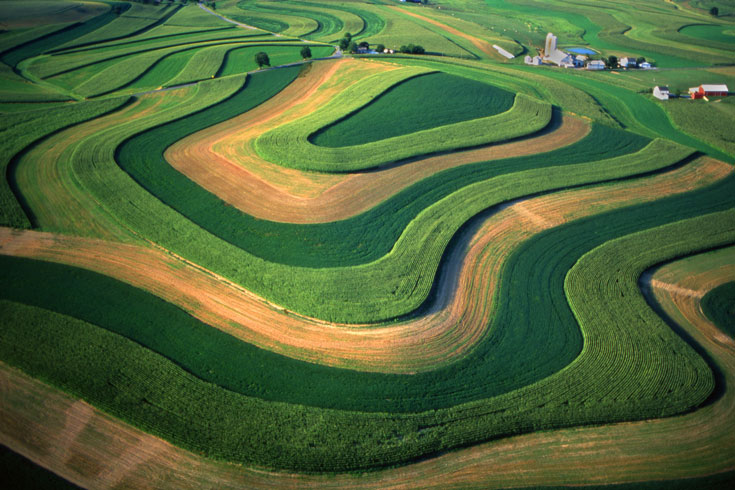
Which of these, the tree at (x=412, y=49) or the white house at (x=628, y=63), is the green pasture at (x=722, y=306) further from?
the white house at (x=628, y=63)

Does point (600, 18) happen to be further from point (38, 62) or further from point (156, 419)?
point (156, 419)

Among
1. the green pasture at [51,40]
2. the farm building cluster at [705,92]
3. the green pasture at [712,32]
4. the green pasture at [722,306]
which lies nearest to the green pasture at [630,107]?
the farm building cluster at [705,92]

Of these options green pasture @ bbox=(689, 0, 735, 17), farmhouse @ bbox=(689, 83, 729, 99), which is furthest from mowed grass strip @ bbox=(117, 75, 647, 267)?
green pasture @ bbox=(689, 0, 735, 17)

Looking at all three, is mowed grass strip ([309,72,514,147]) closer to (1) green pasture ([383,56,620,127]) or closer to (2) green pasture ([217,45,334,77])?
(1) green pasture ([383,56,620,127])

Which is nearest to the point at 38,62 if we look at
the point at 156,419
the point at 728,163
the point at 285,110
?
the point at 285,110

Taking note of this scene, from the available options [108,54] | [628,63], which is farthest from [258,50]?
[628,63]

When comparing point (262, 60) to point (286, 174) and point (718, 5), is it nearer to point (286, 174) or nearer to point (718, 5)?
point (286, 174)
